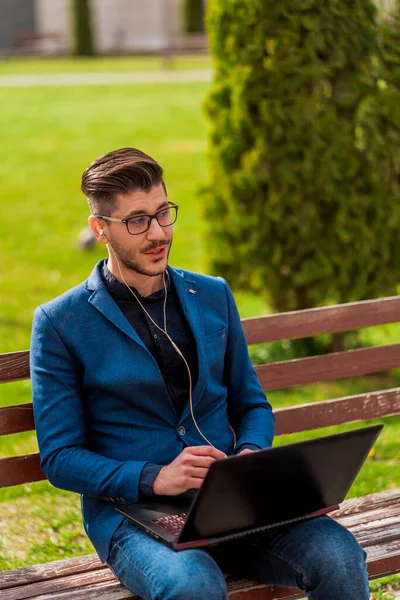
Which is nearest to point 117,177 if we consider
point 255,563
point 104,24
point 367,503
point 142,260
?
point 142,260

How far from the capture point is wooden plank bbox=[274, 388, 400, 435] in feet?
12.8

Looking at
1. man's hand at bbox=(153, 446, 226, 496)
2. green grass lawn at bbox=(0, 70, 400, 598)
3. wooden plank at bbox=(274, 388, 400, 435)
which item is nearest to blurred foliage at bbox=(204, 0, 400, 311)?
green grass lawn at bbox=(0, 70, 400, 598)

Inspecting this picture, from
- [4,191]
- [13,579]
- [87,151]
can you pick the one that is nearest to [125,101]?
[87,151]

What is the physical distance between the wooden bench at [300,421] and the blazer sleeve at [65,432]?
371 millimetres

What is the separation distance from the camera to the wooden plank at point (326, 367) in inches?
154

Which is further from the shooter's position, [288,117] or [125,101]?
[125,101]

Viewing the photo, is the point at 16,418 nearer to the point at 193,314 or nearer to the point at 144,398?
the point at 144,398

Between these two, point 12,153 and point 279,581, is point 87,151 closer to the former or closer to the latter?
point 12,153

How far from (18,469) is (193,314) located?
2.63ft

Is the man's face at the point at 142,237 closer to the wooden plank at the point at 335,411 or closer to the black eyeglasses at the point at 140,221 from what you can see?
the black eyeglasses at the point at 140,221

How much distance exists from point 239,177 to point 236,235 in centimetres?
35

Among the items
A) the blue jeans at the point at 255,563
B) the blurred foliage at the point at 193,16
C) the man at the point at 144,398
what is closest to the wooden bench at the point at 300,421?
the blue jeans at the point at 255,563

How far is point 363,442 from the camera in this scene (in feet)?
9.28

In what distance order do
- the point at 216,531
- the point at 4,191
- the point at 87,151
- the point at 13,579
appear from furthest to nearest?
the point at 87,151, the point at 4,191, the point at 13,579, the point at 216,531
